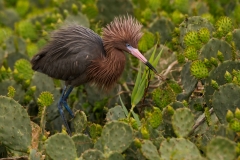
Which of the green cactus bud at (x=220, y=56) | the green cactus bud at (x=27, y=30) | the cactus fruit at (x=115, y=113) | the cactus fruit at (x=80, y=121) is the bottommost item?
the green cactus bud at (x=27, y=30)

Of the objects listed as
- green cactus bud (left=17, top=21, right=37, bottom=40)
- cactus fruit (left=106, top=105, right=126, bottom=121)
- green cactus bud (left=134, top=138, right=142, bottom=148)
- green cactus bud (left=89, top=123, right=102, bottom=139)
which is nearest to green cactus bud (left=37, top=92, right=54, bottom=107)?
green cactus bud (left=89, top=123, right=102, bottom=139)

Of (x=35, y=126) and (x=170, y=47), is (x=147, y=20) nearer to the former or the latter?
(x=170, y=47)

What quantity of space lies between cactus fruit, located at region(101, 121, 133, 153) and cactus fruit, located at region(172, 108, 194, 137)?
0.34 m

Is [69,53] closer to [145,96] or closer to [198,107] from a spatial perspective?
[145,96]

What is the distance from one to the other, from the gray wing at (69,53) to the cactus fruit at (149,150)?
1.87m

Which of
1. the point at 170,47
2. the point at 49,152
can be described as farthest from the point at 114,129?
the point at 170,47

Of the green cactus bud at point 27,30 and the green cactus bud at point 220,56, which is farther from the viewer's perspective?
the green cactus bud at point 27,30

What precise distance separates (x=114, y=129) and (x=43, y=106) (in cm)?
107

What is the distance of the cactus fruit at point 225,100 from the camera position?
4.71m

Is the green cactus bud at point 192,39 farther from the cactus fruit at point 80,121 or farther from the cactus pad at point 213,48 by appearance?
the cactus fruit at point 80,121

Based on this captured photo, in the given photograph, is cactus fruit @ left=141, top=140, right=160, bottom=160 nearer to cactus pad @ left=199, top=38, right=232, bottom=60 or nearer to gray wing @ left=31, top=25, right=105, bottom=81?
cactus pad @ left=199, top=38, right=232, bottom=60

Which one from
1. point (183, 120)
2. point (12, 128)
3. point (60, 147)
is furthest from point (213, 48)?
point (12, 128)

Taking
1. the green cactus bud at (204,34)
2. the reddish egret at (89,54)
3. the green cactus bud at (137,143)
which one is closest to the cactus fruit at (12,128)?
the green cactus bud at (137,143)

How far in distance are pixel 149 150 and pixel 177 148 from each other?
25cm
